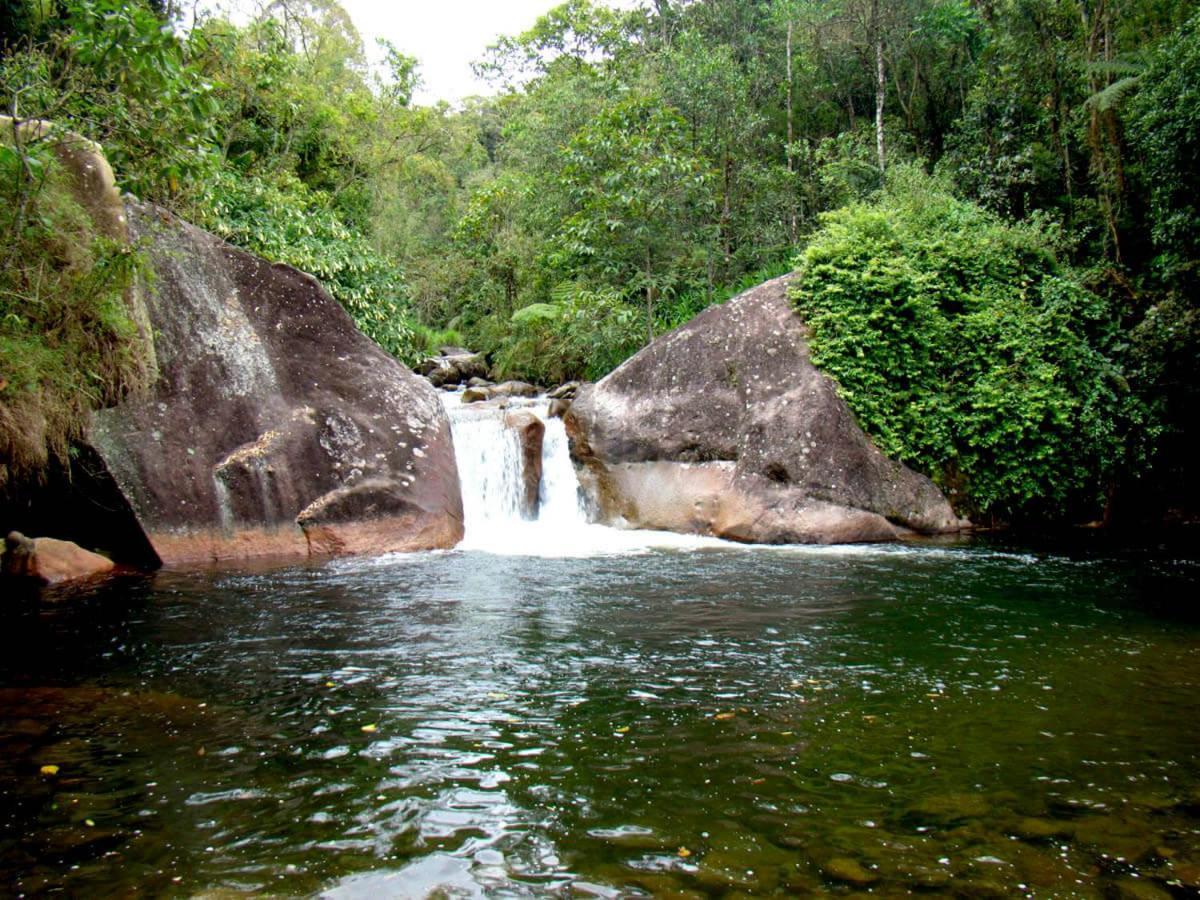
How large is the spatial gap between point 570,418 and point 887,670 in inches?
387

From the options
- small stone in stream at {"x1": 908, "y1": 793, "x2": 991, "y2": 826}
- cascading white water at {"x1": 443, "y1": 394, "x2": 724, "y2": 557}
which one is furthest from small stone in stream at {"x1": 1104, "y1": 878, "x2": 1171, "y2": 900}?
cascading white water at {"x1": 443, "y1": 394, "x2": 724, "y2": 557}

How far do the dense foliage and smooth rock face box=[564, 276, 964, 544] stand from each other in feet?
2.41

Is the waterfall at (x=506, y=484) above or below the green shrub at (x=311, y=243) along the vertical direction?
below

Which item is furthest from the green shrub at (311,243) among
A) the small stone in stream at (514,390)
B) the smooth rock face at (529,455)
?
the smooth rock face at (529,455)

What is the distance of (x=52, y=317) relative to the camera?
9602 mm

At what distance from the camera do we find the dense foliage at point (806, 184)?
518 inches

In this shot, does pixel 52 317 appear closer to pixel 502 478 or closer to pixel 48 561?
pixel 48 561

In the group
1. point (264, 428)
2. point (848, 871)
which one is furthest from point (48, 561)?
point (848, 871)

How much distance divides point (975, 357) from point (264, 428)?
11.7m

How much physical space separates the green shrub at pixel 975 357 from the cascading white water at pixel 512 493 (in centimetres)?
439

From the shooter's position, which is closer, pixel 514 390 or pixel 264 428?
pixel 264 428

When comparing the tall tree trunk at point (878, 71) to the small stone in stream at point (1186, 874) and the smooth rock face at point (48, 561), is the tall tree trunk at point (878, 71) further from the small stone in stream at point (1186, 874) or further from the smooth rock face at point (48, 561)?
the small stone in stream at point (1186, 874)

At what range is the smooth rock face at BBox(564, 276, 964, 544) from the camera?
523 inches

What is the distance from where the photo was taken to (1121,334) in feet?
47.0
